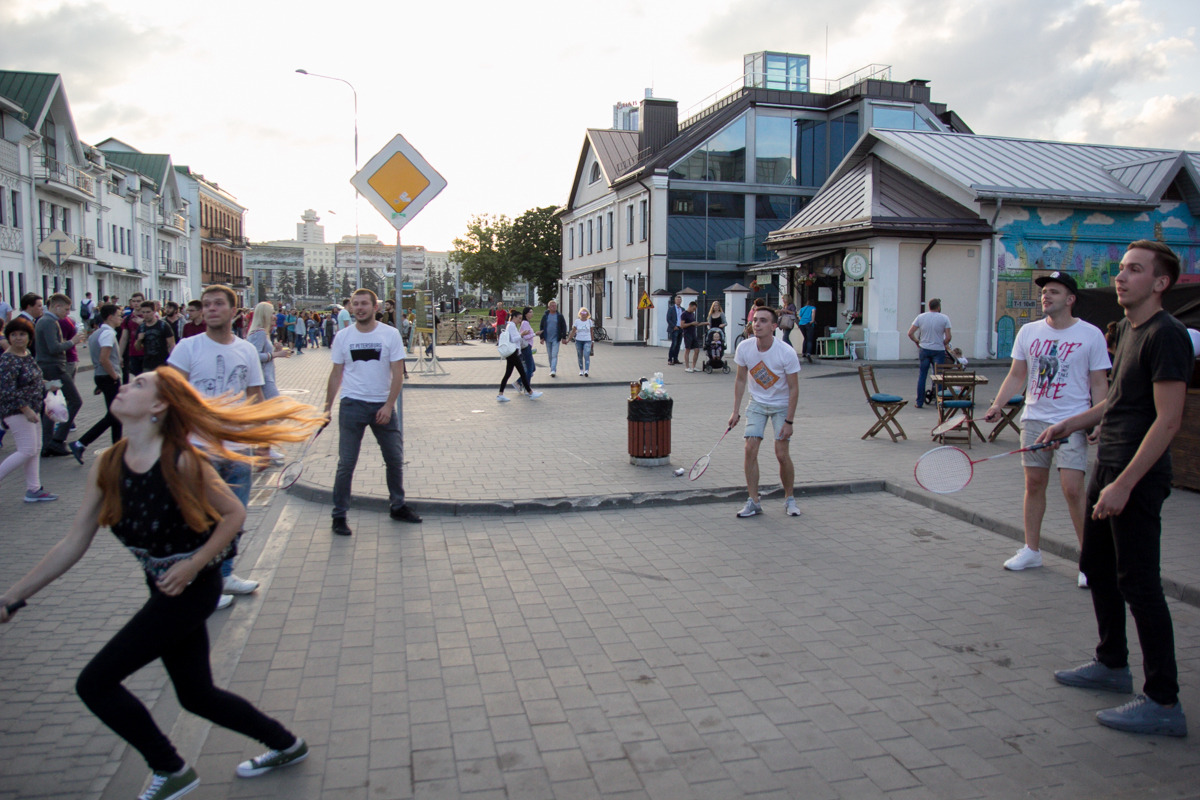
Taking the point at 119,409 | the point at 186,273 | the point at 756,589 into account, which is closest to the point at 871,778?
the point at 756,589

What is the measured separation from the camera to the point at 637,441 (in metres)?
9.34

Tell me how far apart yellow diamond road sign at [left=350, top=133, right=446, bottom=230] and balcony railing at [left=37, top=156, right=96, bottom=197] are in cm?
3816

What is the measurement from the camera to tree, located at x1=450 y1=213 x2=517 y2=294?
75.6m

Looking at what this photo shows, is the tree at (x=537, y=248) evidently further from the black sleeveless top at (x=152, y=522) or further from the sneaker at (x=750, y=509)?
the black sleeveless top at (x=152, y=522)

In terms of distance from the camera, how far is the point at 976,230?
2362 centimetres

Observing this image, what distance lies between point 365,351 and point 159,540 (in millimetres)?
3905

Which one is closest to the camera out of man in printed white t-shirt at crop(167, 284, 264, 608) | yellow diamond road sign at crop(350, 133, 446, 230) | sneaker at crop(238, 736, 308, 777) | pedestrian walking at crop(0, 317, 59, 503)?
sneaker at crop(238, 736, 308, 777)

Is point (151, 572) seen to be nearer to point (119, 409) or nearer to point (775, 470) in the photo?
point (119, 409)

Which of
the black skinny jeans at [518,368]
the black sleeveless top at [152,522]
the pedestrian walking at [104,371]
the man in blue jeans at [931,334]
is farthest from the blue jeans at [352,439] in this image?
the man in blue jeans at [931,334]

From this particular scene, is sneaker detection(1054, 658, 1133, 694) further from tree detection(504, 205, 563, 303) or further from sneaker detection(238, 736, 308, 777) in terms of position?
tree detection(504, 205, 563, 303)

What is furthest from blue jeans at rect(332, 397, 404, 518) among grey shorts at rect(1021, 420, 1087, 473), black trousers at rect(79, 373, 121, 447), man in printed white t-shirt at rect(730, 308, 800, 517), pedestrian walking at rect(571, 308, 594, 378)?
pedestrian walking at rect(571, 308, 594, 378)

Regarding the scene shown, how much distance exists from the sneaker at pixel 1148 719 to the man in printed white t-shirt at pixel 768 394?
11.9 feet

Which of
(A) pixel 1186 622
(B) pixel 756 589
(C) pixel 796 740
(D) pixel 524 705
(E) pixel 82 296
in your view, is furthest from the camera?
(E) pixel 82 296

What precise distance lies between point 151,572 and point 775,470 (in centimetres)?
718
